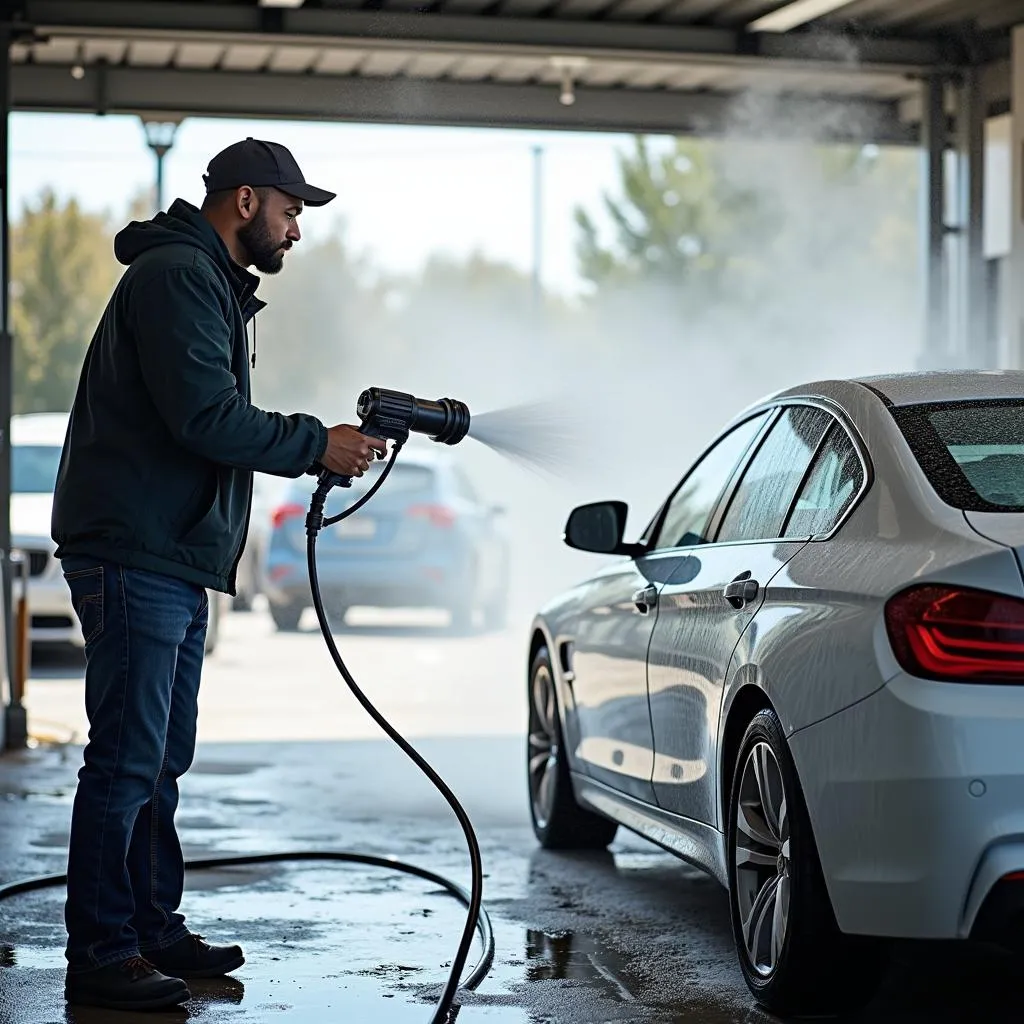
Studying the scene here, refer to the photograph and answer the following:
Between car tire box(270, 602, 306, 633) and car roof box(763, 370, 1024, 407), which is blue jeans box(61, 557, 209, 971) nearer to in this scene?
car roof box(763, 370, 1024, 407)

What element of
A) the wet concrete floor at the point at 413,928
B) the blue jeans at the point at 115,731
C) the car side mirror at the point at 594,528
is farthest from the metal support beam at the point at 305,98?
the blue jeans at the point at 115,731

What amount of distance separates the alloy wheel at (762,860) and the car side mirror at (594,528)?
5.07 feet

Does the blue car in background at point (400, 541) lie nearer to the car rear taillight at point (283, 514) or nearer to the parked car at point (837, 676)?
the car rear taillight at point (283, 514)

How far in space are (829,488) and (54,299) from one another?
50.6 meters

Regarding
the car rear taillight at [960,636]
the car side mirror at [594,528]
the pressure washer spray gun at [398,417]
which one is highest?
the pressure washer spray gun at [398,417]

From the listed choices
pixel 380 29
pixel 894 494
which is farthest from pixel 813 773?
pixel 380 29

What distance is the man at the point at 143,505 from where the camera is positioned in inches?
192

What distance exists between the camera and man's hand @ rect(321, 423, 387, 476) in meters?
5.01

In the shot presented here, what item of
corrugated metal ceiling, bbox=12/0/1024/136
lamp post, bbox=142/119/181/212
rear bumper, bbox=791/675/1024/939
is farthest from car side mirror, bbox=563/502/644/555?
lamp post, bbox=142/119/181/212

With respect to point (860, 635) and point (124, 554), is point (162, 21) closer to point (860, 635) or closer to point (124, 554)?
point (124, 554)

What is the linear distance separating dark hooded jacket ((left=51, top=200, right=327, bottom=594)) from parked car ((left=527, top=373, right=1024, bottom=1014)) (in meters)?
1.22

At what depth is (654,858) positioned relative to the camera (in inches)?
291

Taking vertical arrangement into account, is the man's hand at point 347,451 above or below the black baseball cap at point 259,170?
below

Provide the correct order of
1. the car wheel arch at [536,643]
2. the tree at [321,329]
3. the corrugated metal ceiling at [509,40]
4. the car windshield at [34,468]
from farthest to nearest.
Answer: the tree at [321,329] < the car windshield at [34,468] < the corrugated metal ceiling at [509,40] < the car wheel arch at [536,643]
